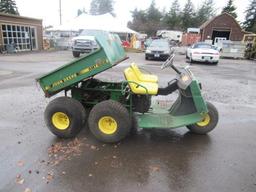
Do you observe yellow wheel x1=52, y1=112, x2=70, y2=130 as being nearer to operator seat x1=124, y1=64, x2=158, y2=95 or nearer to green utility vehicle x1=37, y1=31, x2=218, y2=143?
green utility vehicle x1=37, y1=31, x2=218, y2=143

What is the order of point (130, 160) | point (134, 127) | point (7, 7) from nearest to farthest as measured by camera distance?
point (130, 160) < point (134, 127) < point (7, 7)

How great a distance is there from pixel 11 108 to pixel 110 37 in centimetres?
331

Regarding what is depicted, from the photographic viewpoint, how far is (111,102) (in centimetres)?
385

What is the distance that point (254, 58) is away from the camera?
21000 mm

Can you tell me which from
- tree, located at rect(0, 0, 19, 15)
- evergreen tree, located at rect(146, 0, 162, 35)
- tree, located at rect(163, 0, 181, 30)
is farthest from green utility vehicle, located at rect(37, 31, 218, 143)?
tree, located at rect(163, 0, 181, 30)

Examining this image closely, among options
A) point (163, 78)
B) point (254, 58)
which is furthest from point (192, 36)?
point (163, 78)

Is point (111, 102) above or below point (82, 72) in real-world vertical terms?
below

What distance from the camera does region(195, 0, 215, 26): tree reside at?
206 feet

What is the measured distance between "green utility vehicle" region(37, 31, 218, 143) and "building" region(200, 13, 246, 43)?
36994mm

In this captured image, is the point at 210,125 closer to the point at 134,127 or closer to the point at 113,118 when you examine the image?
the point at 134,127

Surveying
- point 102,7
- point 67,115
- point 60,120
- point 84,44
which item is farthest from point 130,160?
point 102,7

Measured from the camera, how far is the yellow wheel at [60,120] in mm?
4164

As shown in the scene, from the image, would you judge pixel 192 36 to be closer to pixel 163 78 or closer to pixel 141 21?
pixel 141 21

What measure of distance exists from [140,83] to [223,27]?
126 feet
